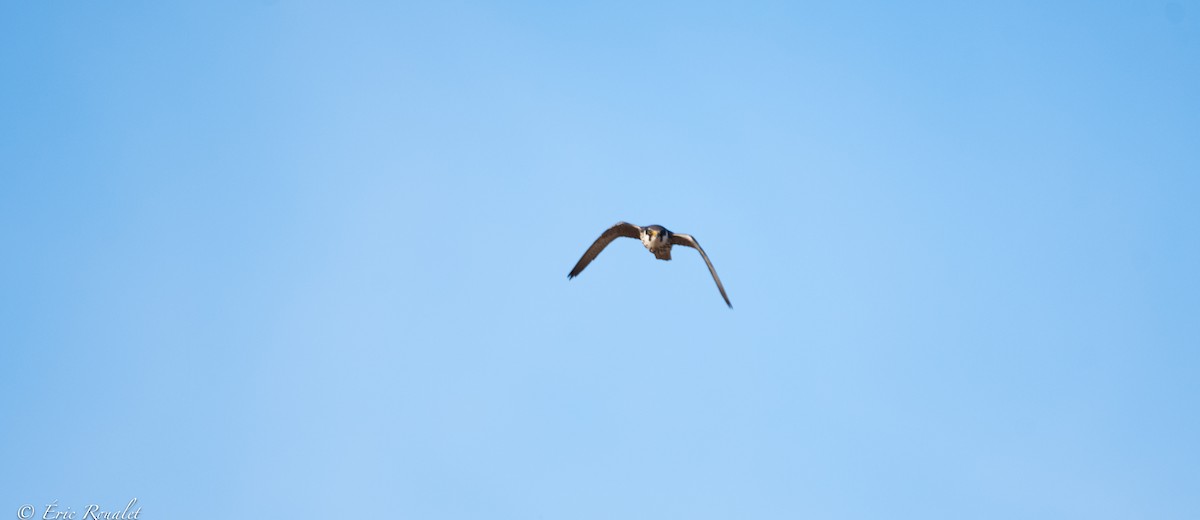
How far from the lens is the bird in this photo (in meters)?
27.3

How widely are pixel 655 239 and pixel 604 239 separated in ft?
14.6

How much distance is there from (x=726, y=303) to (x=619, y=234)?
6.30 meters

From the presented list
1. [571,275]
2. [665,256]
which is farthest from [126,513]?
[665,256]

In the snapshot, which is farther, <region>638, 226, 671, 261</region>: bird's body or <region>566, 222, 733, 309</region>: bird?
<region>638, 226, 671, 261</region>: bird's body

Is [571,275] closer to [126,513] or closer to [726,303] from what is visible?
[726,303]

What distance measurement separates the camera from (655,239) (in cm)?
2803

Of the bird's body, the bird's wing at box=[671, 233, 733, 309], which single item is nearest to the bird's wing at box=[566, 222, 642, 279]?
the bird's body

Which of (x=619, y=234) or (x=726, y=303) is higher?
(x=619, y=234)

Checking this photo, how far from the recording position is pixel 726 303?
2681 cm

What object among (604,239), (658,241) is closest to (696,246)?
(658,241)

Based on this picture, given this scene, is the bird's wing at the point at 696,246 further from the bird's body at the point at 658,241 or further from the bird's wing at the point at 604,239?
the bird's wing at the point at 604,239

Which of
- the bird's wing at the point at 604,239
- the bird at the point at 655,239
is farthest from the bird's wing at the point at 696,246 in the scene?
the bird's wing at the point at 604,239

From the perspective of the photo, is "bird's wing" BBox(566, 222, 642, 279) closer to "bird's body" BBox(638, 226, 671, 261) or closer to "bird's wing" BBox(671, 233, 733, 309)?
"bird's body" BBox(638, 226, 671, 261)

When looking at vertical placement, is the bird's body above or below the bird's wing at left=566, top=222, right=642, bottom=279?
below
